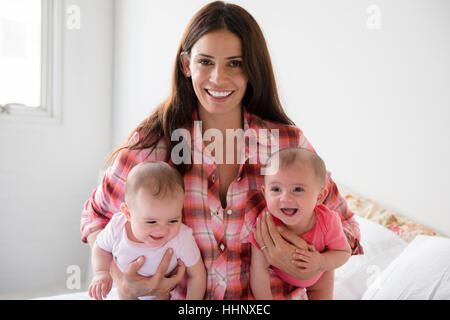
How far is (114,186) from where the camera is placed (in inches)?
47.1

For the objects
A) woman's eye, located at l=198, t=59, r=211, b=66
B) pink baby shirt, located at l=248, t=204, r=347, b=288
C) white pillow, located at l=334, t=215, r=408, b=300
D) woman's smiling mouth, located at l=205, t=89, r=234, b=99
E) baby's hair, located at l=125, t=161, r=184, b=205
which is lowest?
white pillow, located at l=334, t=215, r=408, b=300

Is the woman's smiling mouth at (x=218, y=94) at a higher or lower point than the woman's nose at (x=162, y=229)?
higher

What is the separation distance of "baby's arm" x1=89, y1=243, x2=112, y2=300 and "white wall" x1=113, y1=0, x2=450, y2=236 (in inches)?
46.2

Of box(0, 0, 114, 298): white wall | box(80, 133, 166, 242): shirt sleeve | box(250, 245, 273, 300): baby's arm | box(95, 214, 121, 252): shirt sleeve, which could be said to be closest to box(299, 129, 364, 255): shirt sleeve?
box(250, 245, 273, 300): baby's arm

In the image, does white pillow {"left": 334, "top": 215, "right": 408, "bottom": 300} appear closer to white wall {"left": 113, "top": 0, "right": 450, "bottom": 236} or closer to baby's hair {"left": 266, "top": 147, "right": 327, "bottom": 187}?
white wall {"left": 113, "top": 0, "right": 450, "bottom": 236}

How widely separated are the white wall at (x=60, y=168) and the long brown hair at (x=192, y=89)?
6.26ft

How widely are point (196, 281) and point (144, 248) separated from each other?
0.58ft

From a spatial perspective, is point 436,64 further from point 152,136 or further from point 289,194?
point 152,136

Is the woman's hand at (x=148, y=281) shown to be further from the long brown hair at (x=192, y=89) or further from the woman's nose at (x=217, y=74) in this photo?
the woman's nose at (x=217, y=74)

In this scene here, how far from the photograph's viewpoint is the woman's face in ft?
3.55

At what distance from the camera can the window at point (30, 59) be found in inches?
107

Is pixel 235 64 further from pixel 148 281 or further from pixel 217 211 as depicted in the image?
pixel 148 281

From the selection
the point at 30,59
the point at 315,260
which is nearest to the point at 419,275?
the point at 315,260

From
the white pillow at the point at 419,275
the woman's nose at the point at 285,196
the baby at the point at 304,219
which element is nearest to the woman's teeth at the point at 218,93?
the baby at the point at 304,219
